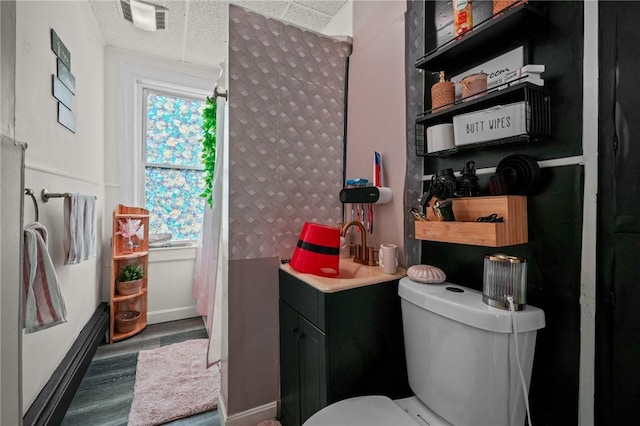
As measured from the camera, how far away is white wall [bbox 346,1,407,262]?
4.19 feet

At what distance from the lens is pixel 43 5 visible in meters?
1.42

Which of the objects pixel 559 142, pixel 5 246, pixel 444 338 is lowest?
pixel 444 338

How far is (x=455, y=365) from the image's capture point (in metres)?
0.84

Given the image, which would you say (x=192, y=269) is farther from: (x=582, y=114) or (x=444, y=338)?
(x=582, y=114)

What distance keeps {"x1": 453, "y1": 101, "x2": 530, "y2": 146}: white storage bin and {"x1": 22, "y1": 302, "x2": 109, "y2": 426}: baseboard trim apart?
203cm

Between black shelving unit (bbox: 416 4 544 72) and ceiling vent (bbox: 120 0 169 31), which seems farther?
ceiling vent (bbox: 120 0 169 31)

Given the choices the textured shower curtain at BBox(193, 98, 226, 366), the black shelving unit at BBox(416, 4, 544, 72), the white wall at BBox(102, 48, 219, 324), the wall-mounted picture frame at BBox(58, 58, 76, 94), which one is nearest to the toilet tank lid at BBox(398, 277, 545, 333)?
the black shelving unit at BBox(416, 4, 544, 72)

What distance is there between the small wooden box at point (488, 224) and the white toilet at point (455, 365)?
0.62 feet

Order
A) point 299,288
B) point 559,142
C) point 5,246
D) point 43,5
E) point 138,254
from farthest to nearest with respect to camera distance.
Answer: point 138,254 < point 43,5 < point 299,288 < point 559,142 < point 5,246

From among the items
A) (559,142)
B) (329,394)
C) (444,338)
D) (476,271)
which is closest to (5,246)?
(329,394)

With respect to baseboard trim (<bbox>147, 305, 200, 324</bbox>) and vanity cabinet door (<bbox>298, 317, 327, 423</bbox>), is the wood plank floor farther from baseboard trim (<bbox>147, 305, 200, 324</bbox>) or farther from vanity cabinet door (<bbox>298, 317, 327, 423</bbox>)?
vanity cabinet door (<bbox>298, 317, 327, 423</bbox>)

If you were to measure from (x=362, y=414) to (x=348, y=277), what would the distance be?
484 mm

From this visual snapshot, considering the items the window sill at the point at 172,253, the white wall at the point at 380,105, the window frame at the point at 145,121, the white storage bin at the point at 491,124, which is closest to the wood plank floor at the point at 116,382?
the window sill at the point at 172,253

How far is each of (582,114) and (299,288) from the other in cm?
109
